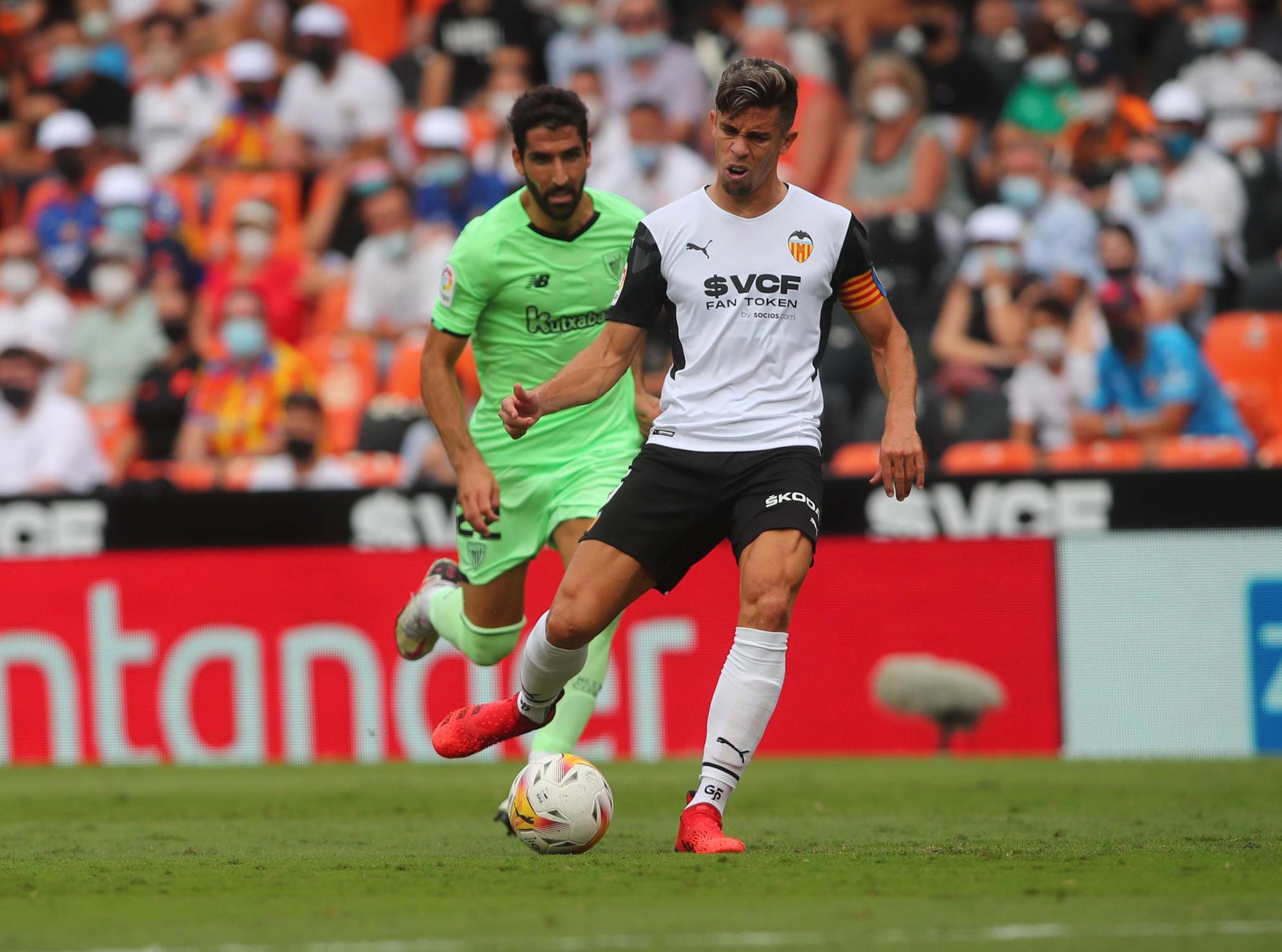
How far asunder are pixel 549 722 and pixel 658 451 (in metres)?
1.41

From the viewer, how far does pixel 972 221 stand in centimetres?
1423

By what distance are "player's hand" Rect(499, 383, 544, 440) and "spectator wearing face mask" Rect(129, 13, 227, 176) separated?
1199cm

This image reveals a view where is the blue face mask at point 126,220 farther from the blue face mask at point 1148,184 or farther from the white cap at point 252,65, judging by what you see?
the blue face mask at point 1148,184

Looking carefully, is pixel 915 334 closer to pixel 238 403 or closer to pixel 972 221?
pixel 972 221

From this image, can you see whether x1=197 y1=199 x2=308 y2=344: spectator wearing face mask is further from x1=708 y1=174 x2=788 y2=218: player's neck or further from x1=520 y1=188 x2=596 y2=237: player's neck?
x1=708 y1=174 x2=788 y2=218: player's neck

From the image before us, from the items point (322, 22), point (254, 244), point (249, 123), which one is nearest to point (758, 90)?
point (254, 244)

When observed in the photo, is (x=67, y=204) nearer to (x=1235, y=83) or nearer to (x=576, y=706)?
(x=1235, y=83)

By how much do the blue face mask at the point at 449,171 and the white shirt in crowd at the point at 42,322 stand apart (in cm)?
335

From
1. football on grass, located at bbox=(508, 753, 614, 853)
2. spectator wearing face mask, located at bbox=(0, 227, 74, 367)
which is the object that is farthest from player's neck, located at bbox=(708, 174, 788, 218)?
spectator wearing face mask, located at bbox=(0, 227, 74, 367)

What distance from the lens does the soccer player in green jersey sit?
7777 mm

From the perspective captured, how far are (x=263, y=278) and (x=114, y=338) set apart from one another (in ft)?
4.33

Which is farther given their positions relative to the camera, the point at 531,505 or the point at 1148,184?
the point at 1148,184

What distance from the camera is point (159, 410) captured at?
1461 centimetres

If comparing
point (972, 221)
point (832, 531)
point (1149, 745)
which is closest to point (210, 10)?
point (972, 221)
